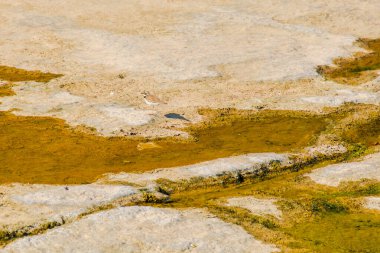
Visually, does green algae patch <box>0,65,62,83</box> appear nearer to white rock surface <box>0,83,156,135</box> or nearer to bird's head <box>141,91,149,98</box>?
white rock surface <box>0,83,156,135</box>

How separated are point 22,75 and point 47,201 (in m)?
19.0

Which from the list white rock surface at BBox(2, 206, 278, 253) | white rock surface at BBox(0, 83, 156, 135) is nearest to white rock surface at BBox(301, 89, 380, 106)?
white rock surface at BBox(0, 83, 156, 135)

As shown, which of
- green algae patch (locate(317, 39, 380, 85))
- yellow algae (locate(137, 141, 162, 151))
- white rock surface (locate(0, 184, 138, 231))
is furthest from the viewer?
green algae patch (locate(317, 39, 380, 85))

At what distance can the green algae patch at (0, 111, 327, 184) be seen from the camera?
26.8 meters

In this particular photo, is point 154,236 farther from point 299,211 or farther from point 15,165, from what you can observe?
point 15,165

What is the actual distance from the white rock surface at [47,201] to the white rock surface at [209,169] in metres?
1.50

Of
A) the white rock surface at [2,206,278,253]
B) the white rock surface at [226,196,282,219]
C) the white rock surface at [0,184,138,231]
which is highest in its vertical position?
the white rock surface at [2,206,278,253]

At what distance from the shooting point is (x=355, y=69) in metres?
42.4

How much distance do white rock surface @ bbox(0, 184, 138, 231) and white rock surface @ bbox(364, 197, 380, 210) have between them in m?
7.45

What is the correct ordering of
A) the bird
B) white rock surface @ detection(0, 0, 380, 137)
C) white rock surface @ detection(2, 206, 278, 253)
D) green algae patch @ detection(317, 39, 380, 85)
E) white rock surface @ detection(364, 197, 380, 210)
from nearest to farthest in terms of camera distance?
1. white rock surface @ detection(2, 206, 278, 253)
2. white rock surface @ detection(364, 197, 380, 210)
3. the bird
4. white rock surface @ detection(0, 0, 380, 137)
5. green algae patch @ detection(317, 39, 380, 85)

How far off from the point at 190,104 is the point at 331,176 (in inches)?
439

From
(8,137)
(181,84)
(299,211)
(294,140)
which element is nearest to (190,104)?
(181,84)

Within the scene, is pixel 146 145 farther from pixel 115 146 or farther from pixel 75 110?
pixel 75 110

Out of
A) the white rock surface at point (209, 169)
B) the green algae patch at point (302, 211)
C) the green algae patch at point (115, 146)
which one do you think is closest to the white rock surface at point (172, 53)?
the green algae patch at point (115, 146)
